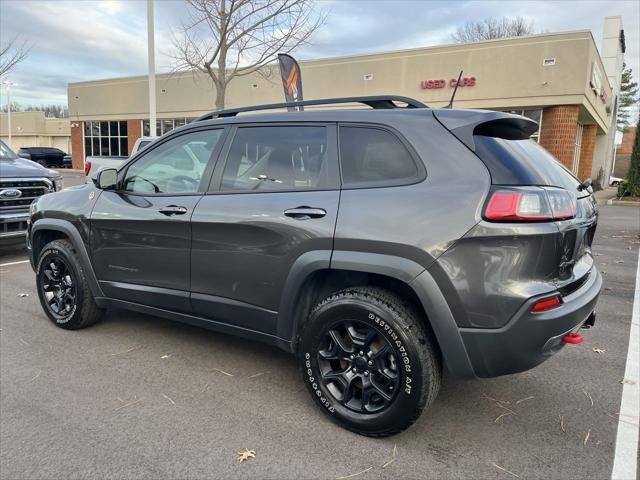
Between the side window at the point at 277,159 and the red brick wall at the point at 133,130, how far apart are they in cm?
3250

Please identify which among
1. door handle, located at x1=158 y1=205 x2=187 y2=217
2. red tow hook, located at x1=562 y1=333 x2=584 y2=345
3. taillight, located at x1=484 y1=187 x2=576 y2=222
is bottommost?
red tow hook, located at x1=562 y1=333 x2=584 y2=345

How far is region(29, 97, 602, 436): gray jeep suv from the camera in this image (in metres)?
2.51

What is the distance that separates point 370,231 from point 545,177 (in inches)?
39.3

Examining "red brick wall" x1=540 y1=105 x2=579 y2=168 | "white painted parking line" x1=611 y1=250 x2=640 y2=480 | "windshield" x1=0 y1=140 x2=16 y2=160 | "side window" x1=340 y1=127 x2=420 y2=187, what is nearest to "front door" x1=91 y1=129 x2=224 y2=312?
"side window" x1=340 y1=127 x2=420 y2=187

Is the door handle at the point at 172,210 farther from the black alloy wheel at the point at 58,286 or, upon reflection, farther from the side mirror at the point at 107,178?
the black alloy wheel at the point at 58,286

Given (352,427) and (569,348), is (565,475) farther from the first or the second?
(569,348)

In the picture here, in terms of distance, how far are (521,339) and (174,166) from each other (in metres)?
2.73

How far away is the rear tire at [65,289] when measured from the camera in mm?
4328

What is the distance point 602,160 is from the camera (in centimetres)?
3228

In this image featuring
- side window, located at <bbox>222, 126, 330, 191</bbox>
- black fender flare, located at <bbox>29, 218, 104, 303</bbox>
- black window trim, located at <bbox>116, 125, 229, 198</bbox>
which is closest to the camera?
side window, located at <bbox>222, 126, 330, 191</bbox>

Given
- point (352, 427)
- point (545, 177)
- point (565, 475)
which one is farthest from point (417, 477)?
point (545, 177)

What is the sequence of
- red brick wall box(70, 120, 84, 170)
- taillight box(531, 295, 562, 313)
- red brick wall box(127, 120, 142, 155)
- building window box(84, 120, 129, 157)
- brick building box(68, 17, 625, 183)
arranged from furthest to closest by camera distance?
red brick wall box(70, 120, 84, 170), building window box(84, 120, 129, 157), red brick wall box(127, 120, 142, 155), brick building box(68, 17, 625, 183), taillight box(531, 295, 562, 313)

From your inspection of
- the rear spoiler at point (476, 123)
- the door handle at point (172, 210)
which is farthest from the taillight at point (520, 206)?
the door handle at point (172, 210)

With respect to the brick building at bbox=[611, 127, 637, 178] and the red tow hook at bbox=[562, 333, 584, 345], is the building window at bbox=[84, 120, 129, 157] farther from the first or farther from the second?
the brick building at bbox=[611, 127, 637, 178]
